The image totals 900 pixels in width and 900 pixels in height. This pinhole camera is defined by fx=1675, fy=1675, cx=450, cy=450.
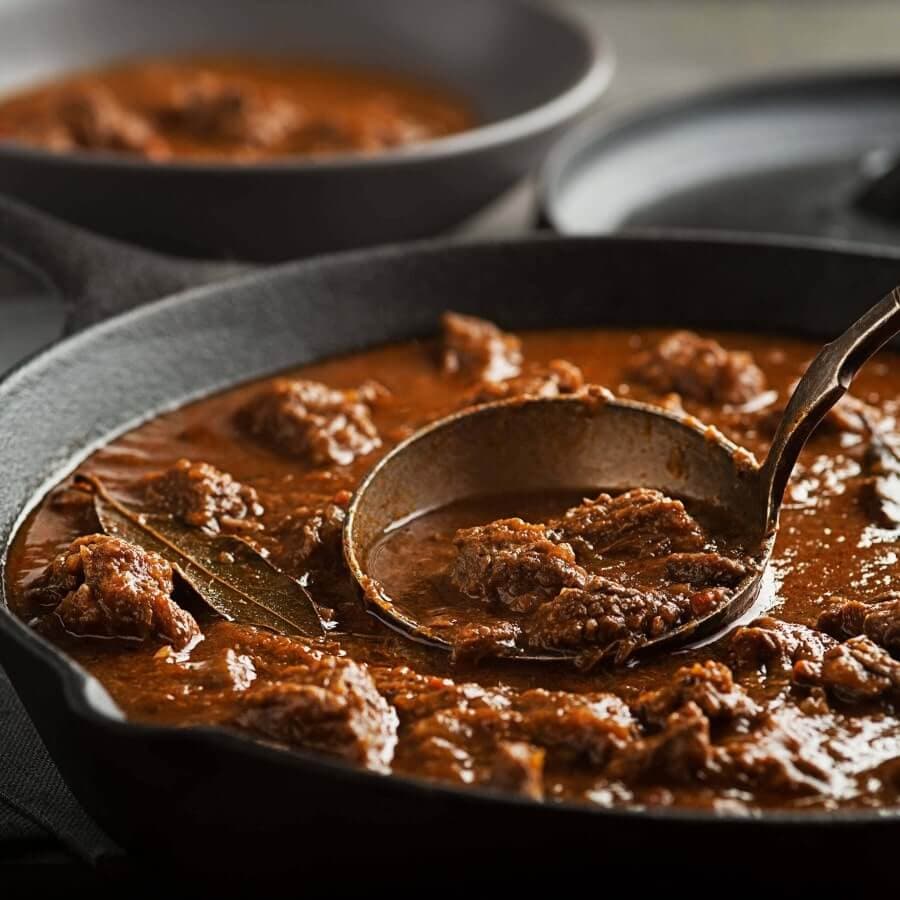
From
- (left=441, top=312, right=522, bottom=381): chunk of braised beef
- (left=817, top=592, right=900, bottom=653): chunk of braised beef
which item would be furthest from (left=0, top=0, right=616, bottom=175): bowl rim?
(left=817, top=592, right=900, bottom=653): chunk of braised beef

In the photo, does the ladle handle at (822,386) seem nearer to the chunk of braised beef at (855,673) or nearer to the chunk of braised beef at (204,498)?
the chunk of braised beef at (855,673)

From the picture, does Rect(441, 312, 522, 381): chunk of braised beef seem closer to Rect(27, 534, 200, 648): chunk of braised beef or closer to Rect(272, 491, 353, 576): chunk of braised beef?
Rect(272, 491, 353, 576): chunk of braised beef

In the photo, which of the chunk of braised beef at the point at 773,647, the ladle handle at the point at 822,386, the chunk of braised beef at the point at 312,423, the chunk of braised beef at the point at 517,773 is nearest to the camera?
the chunk of braised beef at the point at 517,773

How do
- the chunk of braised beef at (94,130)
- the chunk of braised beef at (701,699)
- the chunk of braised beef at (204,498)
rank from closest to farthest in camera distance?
the chunk of braised beef at (701,699) < the chunk of braised beef at (204,498) < the chunk of braised beef at (94,130)

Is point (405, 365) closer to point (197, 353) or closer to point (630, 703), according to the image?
point (197, 353)

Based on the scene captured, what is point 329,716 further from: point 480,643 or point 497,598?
point 497,598

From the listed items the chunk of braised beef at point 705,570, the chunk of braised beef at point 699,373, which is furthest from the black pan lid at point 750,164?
the chunk of braised beef at point 705,570

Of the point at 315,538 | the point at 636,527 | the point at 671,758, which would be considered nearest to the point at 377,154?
the point at 315,538
